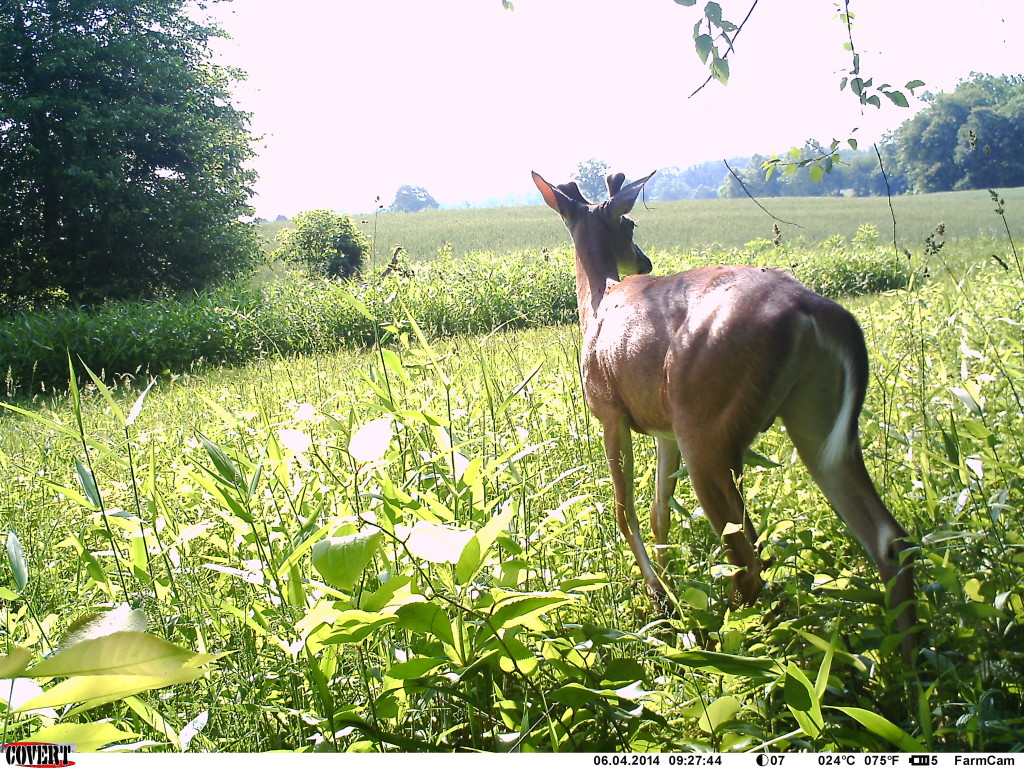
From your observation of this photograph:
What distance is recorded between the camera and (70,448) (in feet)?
16.5

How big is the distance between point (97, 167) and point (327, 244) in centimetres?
477

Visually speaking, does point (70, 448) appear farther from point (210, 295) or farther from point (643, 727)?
point (210, 295)

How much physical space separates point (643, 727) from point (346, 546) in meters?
0.92

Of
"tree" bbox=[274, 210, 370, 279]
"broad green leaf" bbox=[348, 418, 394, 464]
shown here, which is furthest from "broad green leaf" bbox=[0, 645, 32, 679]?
"tree" bbox=[274, 210, 370, 279]

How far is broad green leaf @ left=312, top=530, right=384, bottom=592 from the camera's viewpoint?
1158 mm

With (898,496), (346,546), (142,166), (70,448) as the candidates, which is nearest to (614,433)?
(898,496)

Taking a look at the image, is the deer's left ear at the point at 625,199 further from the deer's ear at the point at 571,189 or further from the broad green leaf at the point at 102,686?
the broad green leaf at the point at 102,686

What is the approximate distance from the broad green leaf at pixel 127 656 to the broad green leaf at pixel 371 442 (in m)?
0.79

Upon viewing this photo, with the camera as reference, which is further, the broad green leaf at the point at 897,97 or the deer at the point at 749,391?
the broad green leaf at the point at 897,97

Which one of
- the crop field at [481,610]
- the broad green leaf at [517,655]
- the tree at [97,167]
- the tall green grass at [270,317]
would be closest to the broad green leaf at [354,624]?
the crop field at [481,610]

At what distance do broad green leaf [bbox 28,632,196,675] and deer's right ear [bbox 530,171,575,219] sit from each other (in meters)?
3.23

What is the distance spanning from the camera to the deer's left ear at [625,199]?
10.9 ft

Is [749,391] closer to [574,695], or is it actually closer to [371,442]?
[574,695]

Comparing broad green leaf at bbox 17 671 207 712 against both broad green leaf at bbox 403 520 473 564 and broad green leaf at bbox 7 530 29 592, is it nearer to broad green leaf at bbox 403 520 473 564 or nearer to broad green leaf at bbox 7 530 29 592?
broad green leaf at bbox 403 520 473 564
